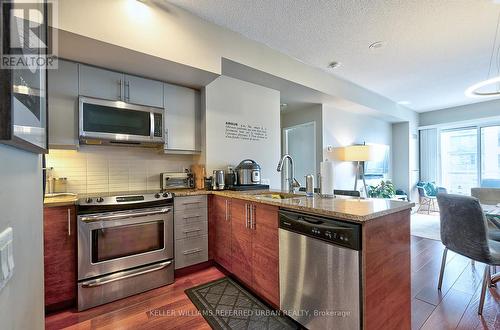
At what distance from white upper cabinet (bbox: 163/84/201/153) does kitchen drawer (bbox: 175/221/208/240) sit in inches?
35.6

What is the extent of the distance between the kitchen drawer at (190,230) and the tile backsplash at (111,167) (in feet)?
2.36

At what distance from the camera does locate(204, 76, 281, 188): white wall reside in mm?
2760

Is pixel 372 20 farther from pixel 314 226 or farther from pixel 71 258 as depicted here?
pixel 71 258

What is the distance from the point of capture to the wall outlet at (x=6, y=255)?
480mm

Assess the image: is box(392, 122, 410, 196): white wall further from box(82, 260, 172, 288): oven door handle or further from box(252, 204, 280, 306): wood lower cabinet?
box(82, 260, 172, 288): oven door handle

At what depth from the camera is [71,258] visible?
5.92 feet

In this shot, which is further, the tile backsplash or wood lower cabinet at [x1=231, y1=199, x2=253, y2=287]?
the tile backsplash

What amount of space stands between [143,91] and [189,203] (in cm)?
134

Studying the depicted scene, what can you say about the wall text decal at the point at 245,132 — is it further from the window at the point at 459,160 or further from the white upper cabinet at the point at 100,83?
the window at the point at 459,160

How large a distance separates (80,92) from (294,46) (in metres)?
2.38

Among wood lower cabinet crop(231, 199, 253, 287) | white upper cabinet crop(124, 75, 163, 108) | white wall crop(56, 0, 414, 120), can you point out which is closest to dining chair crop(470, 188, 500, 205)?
white wall crop(56, 0, 414, 120)

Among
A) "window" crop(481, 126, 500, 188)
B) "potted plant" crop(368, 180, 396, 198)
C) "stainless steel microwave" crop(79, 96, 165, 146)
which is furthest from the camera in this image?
"window" crop(481, 126, 500, 188)

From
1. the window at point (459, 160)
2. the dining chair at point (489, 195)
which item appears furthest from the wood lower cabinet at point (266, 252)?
the window at point (459, 160)

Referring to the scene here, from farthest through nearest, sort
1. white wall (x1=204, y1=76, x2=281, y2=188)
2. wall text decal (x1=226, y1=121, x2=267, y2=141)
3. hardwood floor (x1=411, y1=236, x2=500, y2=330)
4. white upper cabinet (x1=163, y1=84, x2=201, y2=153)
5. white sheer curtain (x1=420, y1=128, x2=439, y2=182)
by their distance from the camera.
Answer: white sheer curtain (x1=420, y1=128, x2=439, y2=182) < wall text decal (x1=226, y1=121, x2=267, y2=141) < white wall (x1=204, y1=76, x2=281, y2=188) < white upper cabinet (x1=163, y1=84, x2=201, y2=153) < hardwood floor (x1=411, y1=236, x2=500, y2=330)
